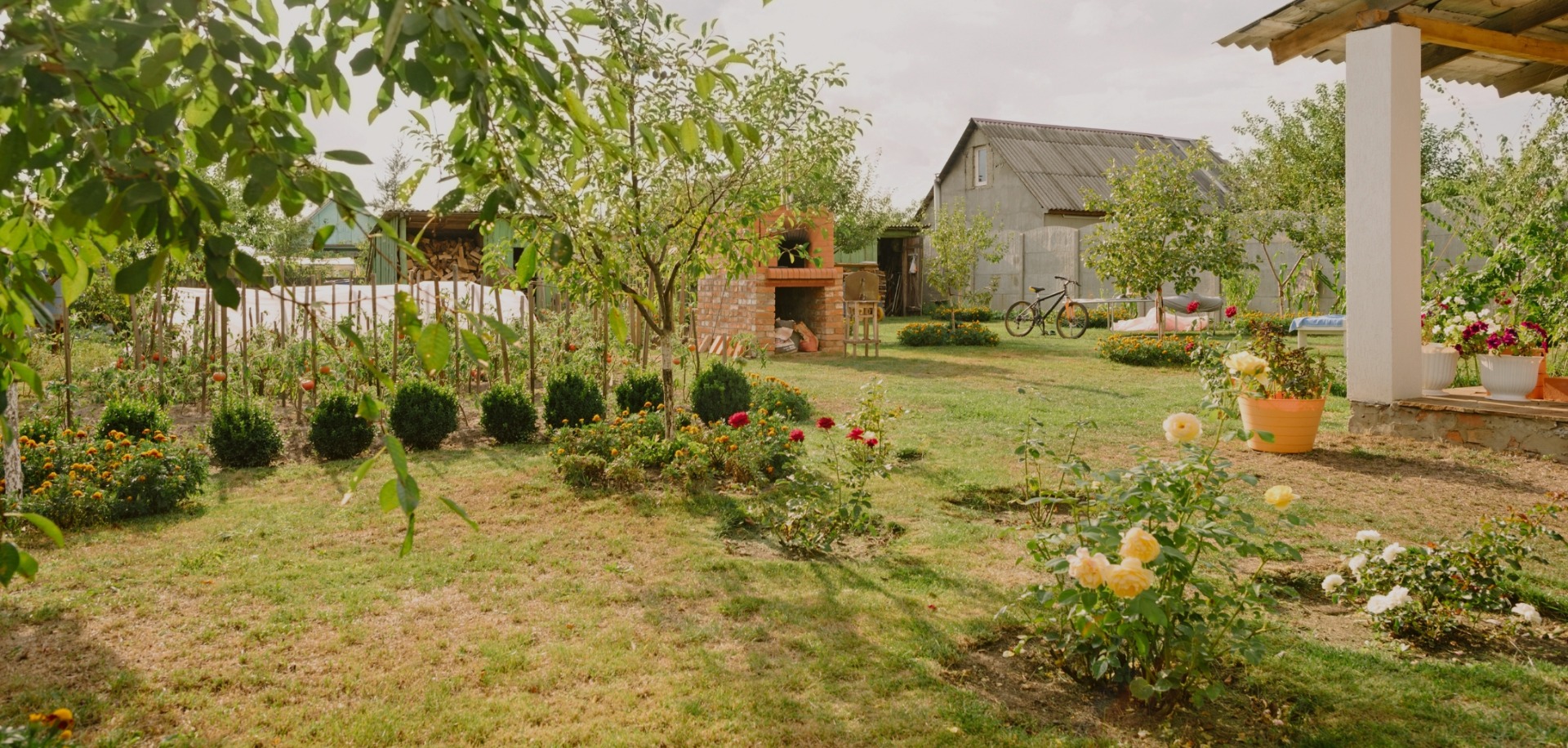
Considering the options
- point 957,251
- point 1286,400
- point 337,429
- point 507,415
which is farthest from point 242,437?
point 957,251

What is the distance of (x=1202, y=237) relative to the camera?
45.3ft

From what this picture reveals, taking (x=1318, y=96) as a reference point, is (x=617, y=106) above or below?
below

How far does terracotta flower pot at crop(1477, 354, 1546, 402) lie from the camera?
260 inches

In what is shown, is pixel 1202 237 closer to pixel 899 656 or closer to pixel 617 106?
pixel 899 656

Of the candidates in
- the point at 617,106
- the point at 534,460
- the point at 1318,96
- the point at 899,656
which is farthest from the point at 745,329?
the point at 1318,96

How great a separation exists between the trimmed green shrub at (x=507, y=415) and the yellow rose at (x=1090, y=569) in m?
5.40

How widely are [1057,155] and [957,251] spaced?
743 centimetres

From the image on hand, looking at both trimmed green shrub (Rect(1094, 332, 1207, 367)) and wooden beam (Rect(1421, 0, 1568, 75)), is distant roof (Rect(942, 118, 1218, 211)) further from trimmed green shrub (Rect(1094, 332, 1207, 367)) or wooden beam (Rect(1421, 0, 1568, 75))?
wooden beam (Rect(1421, 0, 1568, 75))

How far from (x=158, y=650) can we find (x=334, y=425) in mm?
3412

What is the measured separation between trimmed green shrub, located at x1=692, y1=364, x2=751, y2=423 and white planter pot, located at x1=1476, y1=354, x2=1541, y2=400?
5326mm

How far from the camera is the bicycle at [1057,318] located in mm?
17109

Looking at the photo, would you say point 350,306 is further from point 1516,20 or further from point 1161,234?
point 1161,234

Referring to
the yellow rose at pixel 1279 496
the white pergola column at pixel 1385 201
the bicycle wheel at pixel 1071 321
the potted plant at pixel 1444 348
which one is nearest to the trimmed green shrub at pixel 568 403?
the yellow rose at pixel 1279 496

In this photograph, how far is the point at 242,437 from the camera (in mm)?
6227
